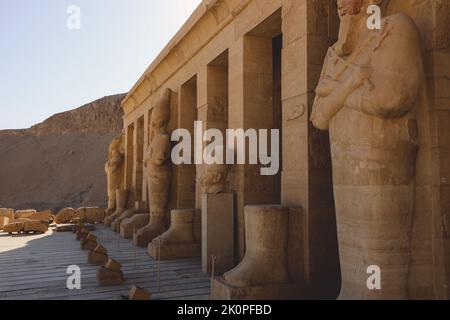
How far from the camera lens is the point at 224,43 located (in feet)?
20.2

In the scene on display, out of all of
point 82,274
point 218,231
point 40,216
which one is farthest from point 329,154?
point 40,216

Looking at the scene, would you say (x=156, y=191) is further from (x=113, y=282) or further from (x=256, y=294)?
(x=256, y=294)

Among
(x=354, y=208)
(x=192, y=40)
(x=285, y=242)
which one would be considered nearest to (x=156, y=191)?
(x=192, y=40)

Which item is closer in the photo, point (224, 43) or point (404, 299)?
point (404, 299)

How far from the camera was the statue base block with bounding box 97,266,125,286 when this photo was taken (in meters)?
4.80

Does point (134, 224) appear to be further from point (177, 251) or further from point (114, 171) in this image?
point (114, 171)

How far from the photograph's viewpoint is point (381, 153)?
270 centimetres

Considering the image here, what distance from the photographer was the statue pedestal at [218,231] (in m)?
5.35

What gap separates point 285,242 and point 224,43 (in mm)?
3574

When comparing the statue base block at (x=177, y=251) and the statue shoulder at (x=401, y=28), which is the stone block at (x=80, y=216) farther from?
the statue shoulder at (x=401, y=28)

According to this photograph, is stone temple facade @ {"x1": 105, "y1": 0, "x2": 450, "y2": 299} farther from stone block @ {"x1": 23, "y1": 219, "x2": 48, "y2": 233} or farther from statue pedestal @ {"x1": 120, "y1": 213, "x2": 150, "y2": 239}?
stone block @ {"x1": 23, "y1": 219, "x2": 48, "y2": 233}

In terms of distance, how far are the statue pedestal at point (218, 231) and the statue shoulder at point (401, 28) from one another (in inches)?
129

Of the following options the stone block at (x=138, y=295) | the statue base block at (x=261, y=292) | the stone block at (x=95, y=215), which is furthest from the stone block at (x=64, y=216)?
the statue base block at (x=261, y=292)
